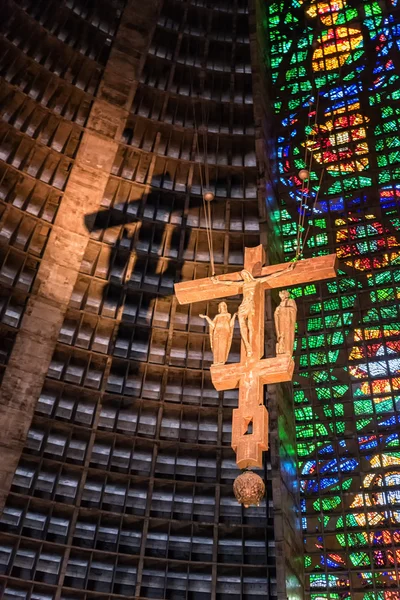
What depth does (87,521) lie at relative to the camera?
14.6 meters

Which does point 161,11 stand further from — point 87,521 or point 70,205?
point 87,521

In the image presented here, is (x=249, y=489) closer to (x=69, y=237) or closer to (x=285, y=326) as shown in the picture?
(x=285, y=326)

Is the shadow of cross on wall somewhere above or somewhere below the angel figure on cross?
above

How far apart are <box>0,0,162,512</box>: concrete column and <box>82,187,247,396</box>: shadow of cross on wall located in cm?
46

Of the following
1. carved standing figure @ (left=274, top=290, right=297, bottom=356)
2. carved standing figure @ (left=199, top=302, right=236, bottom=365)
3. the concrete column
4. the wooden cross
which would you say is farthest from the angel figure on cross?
the concrete column

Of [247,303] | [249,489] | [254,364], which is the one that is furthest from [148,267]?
[249,489]

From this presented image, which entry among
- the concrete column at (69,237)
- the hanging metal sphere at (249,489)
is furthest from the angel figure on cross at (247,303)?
the concrete column at (69,237)

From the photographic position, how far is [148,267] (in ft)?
55.9

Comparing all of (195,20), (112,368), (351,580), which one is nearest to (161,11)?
(195,20)

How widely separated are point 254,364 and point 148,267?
732cm

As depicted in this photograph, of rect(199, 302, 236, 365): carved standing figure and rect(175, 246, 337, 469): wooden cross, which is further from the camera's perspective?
rect(199, 302, 236, 365): carved standing figure

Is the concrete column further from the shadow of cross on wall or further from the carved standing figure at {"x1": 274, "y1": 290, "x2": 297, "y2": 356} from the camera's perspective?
the carved standing figure at {"x1": 274, "y1": 290, "x2": 297, "y2": 356}

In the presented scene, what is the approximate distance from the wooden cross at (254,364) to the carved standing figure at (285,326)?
0.21 meters

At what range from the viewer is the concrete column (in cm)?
1479
